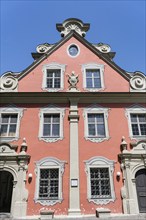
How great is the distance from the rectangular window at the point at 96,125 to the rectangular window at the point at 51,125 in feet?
6.72

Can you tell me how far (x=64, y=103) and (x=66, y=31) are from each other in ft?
24.1

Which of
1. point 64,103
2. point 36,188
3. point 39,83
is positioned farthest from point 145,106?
point 36,188

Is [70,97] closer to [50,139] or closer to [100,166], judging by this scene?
[50,139]

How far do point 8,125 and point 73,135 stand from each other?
422 centimetres

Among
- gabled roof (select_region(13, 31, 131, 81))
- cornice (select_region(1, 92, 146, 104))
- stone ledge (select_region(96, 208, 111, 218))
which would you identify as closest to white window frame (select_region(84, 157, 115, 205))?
stone ledge (select_region(96, 208, 111, 218))

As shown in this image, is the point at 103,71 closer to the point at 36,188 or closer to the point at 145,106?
the point at 145,106

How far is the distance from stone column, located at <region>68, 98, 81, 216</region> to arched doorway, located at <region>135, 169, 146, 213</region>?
3436mm

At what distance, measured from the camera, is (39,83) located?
630 inches

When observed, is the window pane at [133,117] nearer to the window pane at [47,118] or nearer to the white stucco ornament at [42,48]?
the window pane at [47,118]

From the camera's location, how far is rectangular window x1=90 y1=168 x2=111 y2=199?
1274 cm

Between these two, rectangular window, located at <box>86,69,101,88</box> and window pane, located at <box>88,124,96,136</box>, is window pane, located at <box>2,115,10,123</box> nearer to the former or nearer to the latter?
window pane, located at <box>88,124,96,136</box>

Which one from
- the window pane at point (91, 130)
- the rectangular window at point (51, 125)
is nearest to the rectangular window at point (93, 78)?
the window pane at point (91, 130)

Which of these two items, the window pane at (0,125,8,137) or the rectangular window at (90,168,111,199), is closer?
the rectangular window at (90,168,111,199)

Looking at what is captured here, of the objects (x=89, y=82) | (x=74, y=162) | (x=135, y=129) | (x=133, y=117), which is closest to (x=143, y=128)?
(x=135, y=129)
